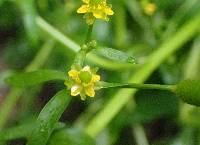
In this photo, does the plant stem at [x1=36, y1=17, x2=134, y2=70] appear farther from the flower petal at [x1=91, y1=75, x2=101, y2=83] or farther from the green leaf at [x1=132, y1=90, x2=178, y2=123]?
the flower petal at [x1=91, y1=75, x2=101, y2=83]

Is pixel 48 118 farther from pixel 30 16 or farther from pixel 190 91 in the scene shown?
pixel 30 16

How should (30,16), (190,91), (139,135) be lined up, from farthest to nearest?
(139,135), (30,16), (190,91)

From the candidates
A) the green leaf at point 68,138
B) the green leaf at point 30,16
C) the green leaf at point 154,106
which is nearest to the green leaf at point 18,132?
the green leaf at point 68,138

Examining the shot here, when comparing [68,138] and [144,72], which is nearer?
[68,138]

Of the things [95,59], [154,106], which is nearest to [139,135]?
[154,106]

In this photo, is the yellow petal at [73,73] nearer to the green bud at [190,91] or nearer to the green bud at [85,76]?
the green bud at [85,76]

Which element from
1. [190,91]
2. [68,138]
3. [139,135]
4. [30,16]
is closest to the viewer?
[190,91]

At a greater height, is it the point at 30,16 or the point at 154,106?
the point at 30,16

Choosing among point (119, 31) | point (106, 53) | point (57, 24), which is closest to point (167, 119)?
point (119, 31)
